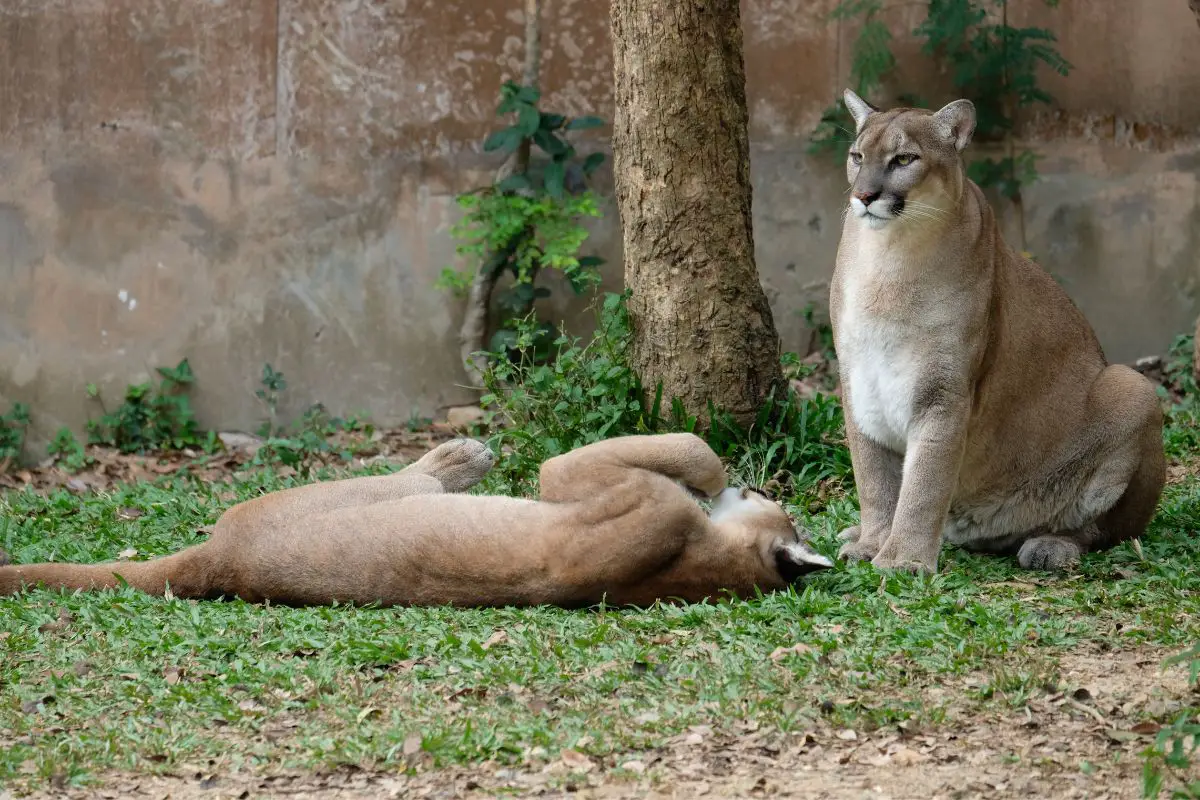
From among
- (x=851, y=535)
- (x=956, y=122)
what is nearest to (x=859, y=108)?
(x=956, y=122)

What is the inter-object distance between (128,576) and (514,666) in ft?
5.98

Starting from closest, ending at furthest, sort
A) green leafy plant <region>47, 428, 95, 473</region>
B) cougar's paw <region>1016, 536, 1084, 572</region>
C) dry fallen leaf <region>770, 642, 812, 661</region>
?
dry fallen leaf <region>770, 642, 812, 661</region> < cougar's paw <region>1016, 536, 1084, 572</region> < green leafy plant <region>47, 428, 95, 473</region>

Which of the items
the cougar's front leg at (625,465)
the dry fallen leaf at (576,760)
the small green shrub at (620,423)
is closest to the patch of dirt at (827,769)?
the dry fallen leaf at (576,760)

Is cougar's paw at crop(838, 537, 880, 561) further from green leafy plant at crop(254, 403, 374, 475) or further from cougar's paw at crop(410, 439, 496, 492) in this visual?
green leafy plant at crop(254, 403, 374, 475)

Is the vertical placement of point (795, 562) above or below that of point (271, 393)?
above

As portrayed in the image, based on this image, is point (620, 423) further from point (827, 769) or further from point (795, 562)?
point (827, 769)

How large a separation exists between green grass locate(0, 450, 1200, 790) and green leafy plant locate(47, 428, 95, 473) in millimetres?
3993

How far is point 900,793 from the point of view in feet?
11.6

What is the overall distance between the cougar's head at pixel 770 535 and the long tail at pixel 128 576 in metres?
1.94

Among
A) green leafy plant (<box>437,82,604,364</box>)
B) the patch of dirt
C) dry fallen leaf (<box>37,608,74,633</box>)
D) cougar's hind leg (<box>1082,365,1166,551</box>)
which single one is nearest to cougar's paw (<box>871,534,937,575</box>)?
cougar's hind leg (<box>1082,365,1166,551</box>)

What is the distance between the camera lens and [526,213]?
9242mm

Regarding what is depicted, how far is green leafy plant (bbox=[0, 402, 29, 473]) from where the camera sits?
9.05 metres

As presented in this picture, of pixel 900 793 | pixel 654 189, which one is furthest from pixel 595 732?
pixel 654 189

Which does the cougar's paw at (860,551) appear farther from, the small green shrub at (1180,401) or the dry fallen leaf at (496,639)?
the small green shrub at (1180,401)
